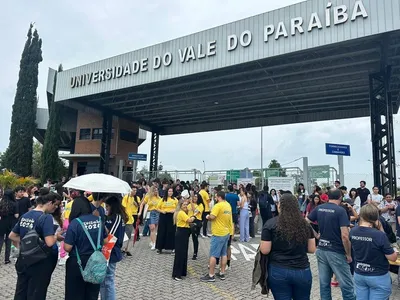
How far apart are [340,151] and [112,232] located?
1134cm

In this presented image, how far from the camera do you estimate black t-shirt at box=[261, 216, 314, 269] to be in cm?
294

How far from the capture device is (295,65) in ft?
49.5

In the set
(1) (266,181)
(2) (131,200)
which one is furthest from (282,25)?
(2) (131,200)

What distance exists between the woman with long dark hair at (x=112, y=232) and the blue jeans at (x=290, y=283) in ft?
6.75

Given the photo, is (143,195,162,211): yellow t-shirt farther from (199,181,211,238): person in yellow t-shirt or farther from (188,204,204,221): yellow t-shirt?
(188,204,204,221): yellow t-shirt

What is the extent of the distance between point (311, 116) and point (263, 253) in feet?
70.9

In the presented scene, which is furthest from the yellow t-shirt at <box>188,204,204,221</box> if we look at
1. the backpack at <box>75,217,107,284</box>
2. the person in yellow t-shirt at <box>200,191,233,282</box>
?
the backpack at <box>75,217,107,284</box>

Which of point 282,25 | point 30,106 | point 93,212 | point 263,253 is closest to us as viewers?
point 263,253

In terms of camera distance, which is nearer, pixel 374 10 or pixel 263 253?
pixel 263 253

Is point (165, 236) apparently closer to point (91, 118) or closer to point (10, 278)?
point (10, 278)

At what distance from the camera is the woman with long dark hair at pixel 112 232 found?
393 centimetres

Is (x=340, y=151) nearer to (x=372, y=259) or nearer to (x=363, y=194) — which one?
(x=363, y=194)

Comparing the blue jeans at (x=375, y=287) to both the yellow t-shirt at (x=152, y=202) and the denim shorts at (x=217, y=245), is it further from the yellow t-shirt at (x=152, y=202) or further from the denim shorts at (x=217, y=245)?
the yellow t-shirt at (x=152, y=202)

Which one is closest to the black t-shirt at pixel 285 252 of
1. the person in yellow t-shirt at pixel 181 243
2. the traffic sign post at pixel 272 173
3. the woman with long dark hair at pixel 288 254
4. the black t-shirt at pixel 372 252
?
the woman with long dark hair at pixel 288 254
